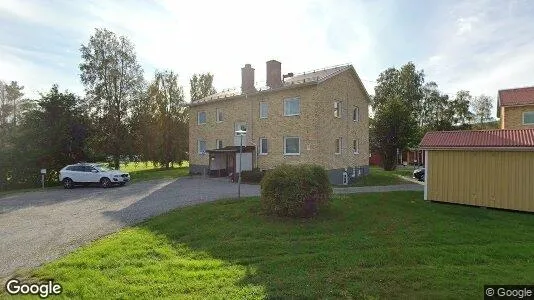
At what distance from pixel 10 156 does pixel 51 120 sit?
404cm

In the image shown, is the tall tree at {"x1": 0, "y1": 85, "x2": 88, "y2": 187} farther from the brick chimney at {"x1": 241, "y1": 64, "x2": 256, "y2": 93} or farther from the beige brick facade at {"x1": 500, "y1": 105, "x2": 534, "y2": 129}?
the beige brick facade at {"x1": 500, "y1": 105, "x2": 534, "y2": 129}

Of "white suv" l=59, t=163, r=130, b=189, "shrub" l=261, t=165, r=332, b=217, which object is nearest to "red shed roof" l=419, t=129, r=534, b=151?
"shrub" l=261, t=165, r=332, b=217

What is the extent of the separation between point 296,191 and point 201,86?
43.1m

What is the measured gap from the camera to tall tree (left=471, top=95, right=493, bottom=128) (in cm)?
6347

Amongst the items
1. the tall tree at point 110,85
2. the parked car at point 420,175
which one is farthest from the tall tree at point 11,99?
the parked car at point 420,175

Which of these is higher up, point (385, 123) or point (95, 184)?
point (385, 123)

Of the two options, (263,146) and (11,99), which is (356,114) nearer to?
(263,146)

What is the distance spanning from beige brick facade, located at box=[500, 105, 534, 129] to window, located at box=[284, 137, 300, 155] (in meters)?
20.0

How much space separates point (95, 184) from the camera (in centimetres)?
2284

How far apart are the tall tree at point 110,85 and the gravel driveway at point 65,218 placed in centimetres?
1704

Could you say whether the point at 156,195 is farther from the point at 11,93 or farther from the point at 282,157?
the point at 11,93

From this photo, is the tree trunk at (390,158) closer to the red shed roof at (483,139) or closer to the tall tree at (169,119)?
the red shed roof at (483,139)

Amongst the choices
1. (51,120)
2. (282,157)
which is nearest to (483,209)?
(282,157)

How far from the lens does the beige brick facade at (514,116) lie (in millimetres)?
27581
